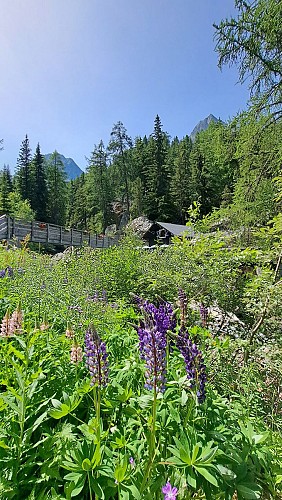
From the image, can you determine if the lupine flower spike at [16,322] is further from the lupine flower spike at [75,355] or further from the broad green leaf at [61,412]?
the broad green leaf at [61,412]

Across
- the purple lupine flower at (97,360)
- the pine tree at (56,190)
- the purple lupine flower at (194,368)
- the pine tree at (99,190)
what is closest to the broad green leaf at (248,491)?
the purple lupine flower at (194,368)

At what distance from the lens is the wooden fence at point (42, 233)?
16125mm

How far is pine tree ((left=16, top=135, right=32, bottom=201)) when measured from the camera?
48.6 m

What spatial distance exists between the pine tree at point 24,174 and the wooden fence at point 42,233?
25339mm

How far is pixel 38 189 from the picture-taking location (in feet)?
159

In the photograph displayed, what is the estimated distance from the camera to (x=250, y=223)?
7.80m

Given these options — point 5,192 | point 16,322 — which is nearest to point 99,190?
point 5,192

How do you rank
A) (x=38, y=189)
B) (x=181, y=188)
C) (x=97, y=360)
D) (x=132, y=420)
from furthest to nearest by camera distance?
(x=38, y=189) < (x=181, y=188) < (x=132, y=420) < (x=97, y=360)

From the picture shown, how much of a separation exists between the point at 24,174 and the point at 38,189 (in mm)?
4526

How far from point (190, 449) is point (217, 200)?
45292mm

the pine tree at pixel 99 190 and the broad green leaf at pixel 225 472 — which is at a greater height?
the pine tree at pixel 99 190

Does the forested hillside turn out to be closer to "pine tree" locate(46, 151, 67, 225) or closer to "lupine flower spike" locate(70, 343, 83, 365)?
"pine tree" locate(46, 151, 67, 225)

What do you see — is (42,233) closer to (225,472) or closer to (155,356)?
(155,356)

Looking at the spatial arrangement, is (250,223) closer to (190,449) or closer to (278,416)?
(278,416)
